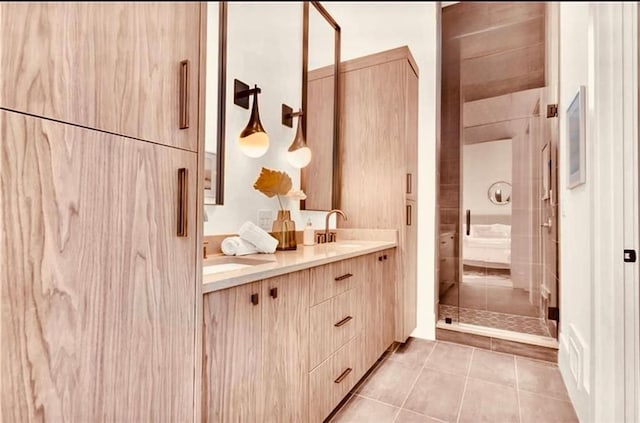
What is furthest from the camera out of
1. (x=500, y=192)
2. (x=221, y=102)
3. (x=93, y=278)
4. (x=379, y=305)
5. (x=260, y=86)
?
(x=500, y=192)

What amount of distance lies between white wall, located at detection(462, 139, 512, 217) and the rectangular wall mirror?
1.78 meters

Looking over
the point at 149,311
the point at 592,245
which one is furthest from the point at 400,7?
the point at 149,311

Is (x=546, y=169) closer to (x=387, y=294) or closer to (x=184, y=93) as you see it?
(x=387, y=294)

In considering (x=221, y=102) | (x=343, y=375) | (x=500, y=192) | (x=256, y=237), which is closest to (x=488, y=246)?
(x=500, y=192)

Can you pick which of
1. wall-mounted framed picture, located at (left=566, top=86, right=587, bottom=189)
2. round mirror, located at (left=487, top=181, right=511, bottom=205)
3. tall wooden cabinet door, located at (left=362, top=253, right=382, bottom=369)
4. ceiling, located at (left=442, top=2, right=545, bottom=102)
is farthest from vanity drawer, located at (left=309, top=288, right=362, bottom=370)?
ceiling, located at (left=442, top=2, right=545, bottom=102)

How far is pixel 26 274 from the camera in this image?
1.57 feet

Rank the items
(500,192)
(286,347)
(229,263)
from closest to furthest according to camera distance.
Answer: (286,347) → (229,263) → (500,192)

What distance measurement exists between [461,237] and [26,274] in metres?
2.43

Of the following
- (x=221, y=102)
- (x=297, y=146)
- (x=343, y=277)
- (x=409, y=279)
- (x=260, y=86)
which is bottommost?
(x=409, y=279)

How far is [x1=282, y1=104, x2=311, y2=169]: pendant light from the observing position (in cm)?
182

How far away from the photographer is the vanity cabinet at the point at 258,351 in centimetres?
79

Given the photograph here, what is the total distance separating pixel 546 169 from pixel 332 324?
186 centimetres

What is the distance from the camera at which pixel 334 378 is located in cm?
131

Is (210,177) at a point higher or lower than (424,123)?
lower
